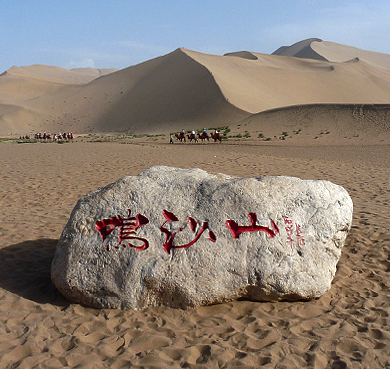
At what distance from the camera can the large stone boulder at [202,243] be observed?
3885 millimetres

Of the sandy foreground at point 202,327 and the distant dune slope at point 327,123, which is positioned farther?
the distant dune slope at point 327,123

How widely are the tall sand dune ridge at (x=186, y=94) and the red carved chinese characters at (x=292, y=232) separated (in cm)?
4310

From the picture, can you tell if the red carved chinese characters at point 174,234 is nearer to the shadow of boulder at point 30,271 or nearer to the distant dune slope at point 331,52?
the shadow of boulder at point 30,271

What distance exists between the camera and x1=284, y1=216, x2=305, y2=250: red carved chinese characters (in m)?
3.98

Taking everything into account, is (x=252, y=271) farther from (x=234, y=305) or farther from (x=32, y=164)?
(x=32, y=164)

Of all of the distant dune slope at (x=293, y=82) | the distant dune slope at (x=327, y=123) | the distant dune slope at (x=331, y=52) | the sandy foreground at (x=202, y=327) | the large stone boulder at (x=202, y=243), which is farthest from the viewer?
the distant dune slope at (x=331, y=52)

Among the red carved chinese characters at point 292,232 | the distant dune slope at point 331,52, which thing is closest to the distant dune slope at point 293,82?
the distant dune slope at point 331,52

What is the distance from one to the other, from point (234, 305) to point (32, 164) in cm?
1188

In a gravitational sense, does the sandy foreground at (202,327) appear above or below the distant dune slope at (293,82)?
below

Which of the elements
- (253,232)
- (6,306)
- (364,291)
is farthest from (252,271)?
(6,306)

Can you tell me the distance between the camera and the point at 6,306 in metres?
4.08

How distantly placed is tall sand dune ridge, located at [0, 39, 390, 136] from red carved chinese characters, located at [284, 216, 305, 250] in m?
43.1

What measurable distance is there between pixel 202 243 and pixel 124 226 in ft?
2.74

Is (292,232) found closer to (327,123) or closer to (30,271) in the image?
(30,271)
